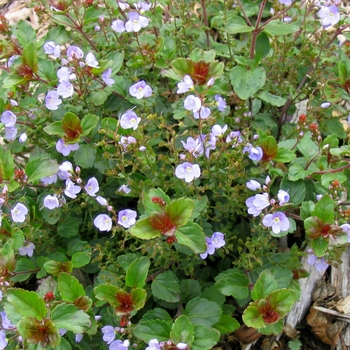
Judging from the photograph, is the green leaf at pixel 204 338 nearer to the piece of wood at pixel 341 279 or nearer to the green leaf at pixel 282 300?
the green leaf at pixel 282 300

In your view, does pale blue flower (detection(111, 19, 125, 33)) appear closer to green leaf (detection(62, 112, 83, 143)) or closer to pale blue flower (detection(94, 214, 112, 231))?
green leaf (detection(62, 112, 83, 143))

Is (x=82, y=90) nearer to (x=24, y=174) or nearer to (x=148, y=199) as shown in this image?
(x=24, y=174)

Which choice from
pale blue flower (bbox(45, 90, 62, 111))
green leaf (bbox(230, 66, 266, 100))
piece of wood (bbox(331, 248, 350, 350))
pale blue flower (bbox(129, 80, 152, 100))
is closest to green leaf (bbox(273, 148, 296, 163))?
green leaf (bbox(230, 66, 266, 100))

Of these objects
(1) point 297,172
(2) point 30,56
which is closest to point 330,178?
(1) point 297,172

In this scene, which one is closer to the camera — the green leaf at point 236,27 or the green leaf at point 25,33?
the green leaf at point 236,27

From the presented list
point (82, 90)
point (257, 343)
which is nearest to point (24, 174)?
point (82, 90)

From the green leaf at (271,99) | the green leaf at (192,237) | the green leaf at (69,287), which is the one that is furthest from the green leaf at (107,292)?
the green leaf at (271,99)

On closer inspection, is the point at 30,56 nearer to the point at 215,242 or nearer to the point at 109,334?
the point at 215,242
